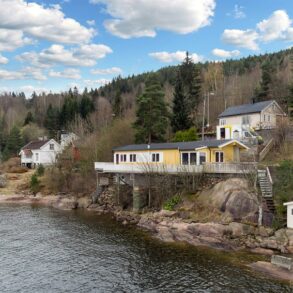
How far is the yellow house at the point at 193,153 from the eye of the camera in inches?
1550

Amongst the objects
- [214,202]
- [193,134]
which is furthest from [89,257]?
[193,134]

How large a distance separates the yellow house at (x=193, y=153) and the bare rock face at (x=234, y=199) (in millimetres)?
4050

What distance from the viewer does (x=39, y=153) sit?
3061 inches

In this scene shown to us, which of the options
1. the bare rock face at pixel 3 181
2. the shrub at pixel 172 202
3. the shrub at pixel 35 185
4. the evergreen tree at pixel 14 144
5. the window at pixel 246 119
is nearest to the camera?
the shrub at pixel 172 202

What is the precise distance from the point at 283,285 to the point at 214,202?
1309 centimetres

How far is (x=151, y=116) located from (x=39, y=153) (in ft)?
108

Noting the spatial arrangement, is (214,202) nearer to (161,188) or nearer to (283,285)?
(161,188)

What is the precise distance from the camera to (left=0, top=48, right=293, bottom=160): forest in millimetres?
55312

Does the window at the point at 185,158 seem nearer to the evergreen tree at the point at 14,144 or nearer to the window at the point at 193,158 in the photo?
the window at the point at 193,158

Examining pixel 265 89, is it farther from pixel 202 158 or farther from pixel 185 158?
pixel 202 158

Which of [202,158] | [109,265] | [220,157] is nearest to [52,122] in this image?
[202,158]

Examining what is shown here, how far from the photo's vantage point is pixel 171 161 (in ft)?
138

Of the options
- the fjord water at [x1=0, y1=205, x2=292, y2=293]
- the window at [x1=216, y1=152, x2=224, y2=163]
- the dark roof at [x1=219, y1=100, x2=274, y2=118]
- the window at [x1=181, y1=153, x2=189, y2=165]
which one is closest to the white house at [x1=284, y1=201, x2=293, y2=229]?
the fjord water at [x1=0, y1=205, x2=292, y2=293]

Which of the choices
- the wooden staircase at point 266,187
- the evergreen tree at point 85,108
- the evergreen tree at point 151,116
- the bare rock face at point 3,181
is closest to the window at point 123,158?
the evergreen tree at point 151,116
